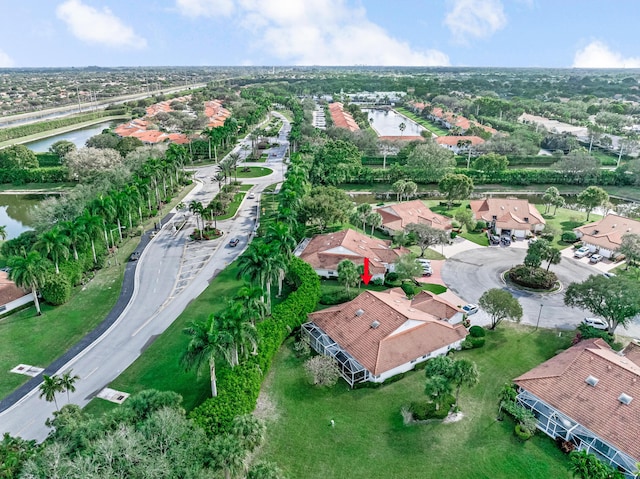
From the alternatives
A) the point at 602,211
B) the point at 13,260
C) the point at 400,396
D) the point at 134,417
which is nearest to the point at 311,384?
the point at 400,396

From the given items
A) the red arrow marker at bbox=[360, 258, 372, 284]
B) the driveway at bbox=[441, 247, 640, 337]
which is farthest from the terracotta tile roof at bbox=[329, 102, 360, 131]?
the red arrow marker at bbox=[360, 258, 372, 284]

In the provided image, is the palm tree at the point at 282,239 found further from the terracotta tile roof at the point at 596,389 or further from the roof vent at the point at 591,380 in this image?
the roof vent at the point at 591,380

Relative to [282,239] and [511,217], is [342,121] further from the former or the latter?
[282,239]

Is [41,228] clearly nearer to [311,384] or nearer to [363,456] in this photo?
[311,384]

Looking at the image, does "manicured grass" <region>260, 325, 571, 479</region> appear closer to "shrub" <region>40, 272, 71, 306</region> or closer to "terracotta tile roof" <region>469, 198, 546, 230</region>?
"shrub" <region>40, 272, 71, 306</region>

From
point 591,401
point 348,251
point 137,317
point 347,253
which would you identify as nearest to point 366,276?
point 347,253

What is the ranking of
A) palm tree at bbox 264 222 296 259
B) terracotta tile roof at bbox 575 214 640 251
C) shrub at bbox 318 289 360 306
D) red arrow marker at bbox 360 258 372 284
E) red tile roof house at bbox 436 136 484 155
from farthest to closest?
1. red tile roof house at bbox 436 136 484 155
2. terracotta tile roof at bbox 575 214 640 251
3. red arrow marker at bbox 360 258 372 284
4. shrub at bbox 318 289 360 306
5. palm tree at bbox 264 222 296 259
